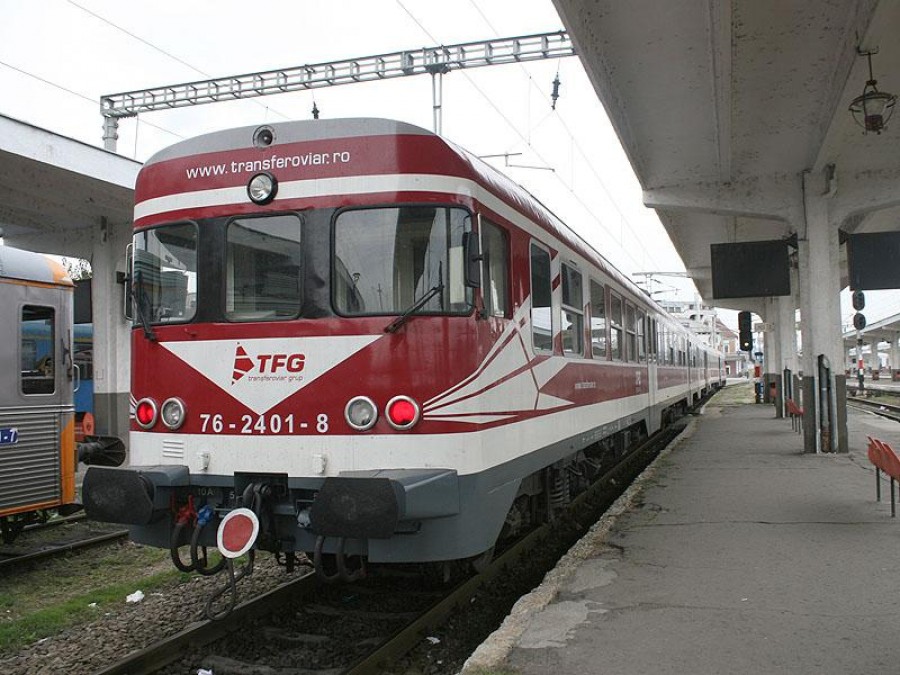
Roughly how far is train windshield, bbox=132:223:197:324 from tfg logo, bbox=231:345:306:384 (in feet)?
1.68

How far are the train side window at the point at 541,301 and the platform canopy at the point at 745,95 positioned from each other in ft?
9.45

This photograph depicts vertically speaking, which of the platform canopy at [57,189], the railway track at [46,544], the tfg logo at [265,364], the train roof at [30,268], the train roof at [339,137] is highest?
the platform canopy at [57,189]

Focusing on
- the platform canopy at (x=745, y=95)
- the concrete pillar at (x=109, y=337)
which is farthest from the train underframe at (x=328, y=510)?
the concrete pillar at (x=109, y=337)

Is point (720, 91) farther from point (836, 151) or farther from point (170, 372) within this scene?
point (170, 372)

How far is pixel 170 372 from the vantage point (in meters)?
5.14

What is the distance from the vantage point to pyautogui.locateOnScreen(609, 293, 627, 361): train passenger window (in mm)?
9594

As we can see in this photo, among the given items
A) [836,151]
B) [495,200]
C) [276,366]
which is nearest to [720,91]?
[836,151]

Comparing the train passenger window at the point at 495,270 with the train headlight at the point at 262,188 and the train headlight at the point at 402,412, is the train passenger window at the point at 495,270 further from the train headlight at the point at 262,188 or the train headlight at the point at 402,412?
the train headlight at the point at 262,188

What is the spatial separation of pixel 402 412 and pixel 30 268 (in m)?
4.77

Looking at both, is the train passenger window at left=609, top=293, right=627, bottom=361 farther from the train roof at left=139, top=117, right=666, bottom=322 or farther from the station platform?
the train roof at left=139, top=117, right=666, bottom=322

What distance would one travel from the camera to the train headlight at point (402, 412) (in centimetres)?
460

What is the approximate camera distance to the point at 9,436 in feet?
23.3

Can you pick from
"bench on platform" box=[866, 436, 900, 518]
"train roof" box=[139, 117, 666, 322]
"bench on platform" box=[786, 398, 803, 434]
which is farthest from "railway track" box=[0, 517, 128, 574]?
"bench on platform" box=[786, 398, 803, 434]

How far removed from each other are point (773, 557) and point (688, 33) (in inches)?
220
